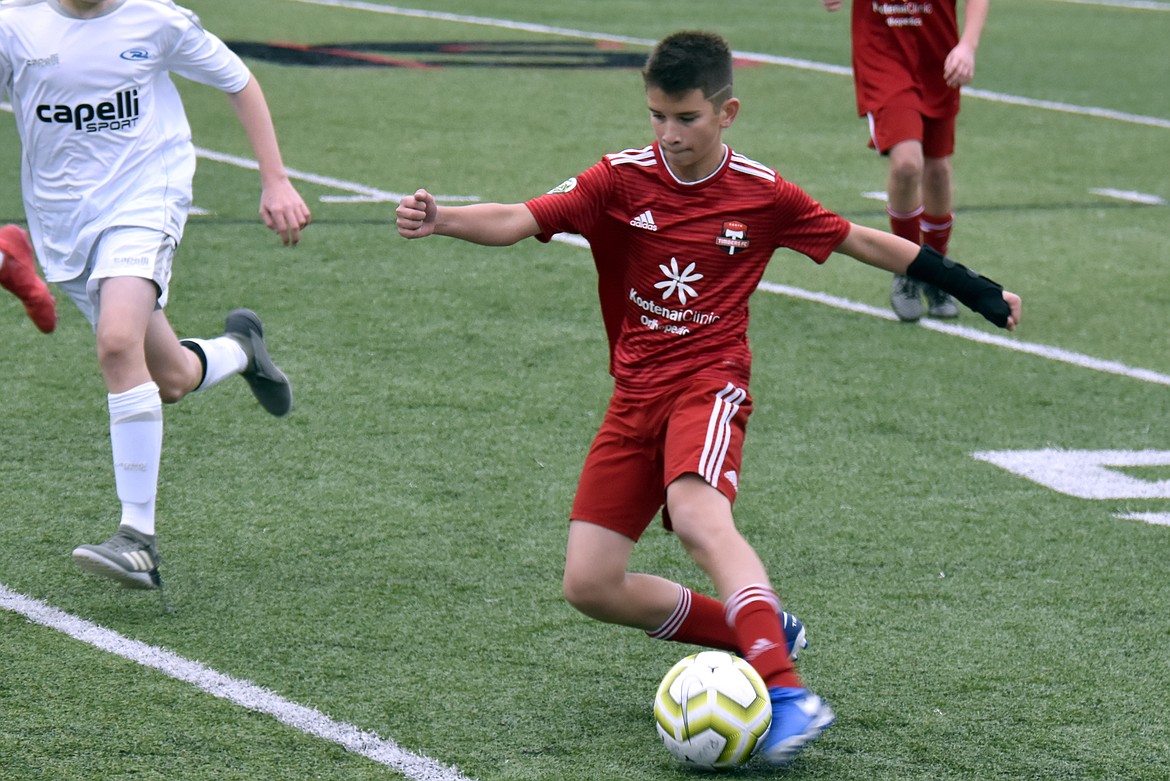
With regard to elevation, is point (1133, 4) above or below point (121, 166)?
below

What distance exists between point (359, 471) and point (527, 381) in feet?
4.33

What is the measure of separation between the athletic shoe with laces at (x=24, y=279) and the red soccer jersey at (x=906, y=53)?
167 inches

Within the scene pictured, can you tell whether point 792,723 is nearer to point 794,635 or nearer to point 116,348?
point 794,635

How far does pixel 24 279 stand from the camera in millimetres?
5770

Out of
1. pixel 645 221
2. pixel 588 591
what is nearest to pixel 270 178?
pixel 645 221

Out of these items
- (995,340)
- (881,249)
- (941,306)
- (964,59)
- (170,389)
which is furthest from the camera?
(941,306)

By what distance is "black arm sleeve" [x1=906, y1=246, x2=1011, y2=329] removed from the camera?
443 centimetres

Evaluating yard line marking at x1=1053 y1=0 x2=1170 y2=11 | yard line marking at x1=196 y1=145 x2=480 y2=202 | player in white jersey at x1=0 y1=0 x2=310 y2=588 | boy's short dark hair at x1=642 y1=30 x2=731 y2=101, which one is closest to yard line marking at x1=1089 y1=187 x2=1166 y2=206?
yard line marking at x1=196 y1=145 x2=480 y2=202

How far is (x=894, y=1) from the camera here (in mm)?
8398

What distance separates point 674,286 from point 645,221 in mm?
180

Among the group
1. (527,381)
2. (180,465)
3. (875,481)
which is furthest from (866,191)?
(180,465)

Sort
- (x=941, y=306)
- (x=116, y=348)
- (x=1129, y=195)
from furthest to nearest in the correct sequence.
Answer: (x=1129, y=195)
(x=941, y=306)
(x=116, y=348)

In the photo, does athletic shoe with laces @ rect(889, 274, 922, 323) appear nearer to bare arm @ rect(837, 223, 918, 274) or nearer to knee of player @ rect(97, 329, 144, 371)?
bare arm @ rect(837, 223, 918, 274)

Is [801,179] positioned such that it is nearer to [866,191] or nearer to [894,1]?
[866,191]
